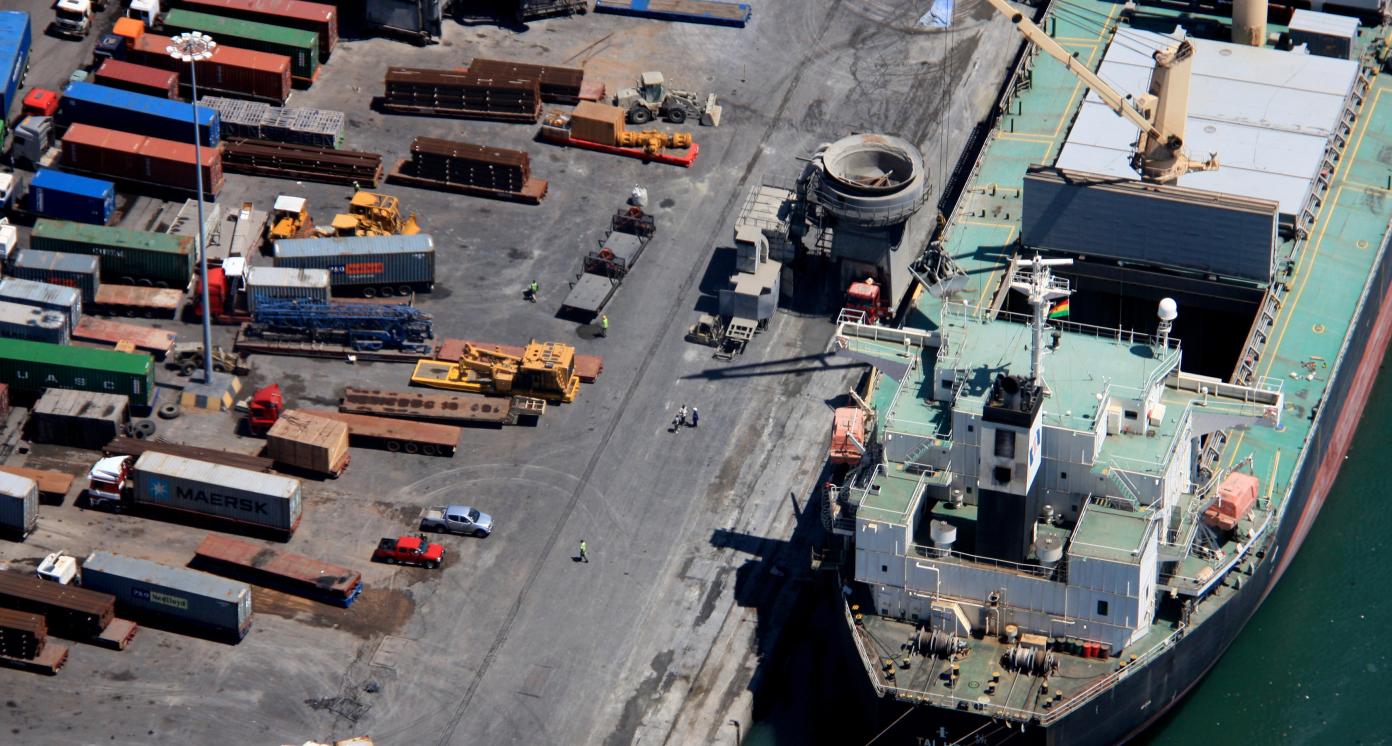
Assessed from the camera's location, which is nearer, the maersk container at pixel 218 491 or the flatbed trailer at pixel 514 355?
the maersk container at pixel 218 491

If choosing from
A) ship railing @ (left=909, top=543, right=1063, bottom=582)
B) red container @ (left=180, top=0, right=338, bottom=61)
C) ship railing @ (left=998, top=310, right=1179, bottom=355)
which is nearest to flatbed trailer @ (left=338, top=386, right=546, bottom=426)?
ship railing @ (left=998, top=310, right=1179, bottom=355)

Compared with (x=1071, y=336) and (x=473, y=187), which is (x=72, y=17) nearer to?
(x=473, y=187)

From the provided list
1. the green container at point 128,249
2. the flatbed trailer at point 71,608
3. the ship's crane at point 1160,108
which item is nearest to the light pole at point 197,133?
the green container at point 128,249

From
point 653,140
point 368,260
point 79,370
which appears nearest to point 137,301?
point 79,370

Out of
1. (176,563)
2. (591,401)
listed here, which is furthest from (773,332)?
(176,563)

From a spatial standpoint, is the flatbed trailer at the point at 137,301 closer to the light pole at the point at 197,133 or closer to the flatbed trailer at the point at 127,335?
the flatbed trailer at the point at 127,335

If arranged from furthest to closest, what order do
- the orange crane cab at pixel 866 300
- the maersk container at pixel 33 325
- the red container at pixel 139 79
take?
the red container at pixel 139 79 → the orange crane cab at pixel 866 300 → the maersk container at pixel 33 325

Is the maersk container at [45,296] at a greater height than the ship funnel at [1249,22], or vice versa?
the ship funnel at [1249,22]
